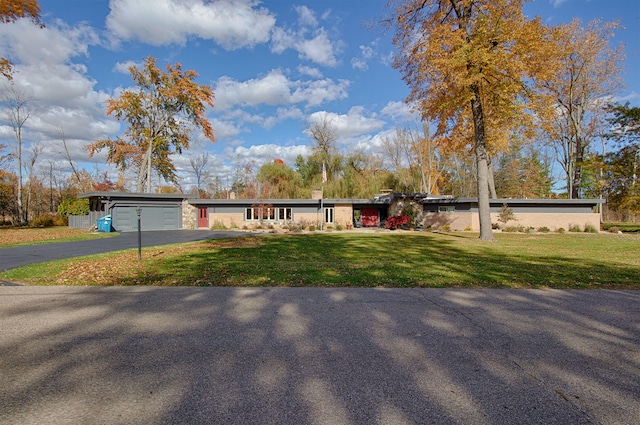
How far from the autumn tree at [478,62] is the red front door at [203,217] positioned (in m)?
20.5

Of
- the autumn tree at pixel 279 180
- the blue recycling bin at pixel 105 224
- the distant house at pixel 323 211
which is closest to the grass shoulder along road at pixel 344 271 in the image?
the blue recycling bin at pixel 105 224

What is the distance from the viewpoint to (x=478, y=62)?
1395 centimetres

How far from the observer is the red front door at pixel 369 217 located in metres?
29.7

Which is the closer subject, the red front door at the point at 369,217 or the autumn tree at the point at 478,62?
the autumn tree at the point at 478,62

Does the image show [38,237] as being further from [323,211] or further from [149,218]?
[323,211]

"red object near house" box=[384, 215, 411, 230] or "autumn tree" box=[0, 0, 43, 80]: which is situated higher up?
"autumn tree" box=[0, 0, 43, 80]

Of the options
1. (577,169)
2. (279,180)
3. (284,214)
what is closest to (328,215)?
(284,214)

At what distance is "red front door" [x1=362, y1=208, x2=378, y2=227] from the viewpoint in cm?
2972

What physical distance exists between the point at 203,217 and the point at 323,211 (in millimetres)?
11326

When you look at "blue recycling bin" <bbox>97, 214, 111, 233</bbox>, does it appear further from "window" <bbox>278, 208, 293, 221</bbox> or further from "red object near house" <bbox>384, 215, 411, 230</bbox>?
"red object near house" <bbox>384, 215, 411, 230</bbox>

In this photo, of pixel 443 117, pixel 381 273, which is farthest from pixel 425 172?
pixel 381 273

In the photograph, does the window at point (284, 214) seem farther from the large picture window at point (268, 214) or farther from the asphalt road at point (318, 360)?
the asphalt road at point (318, 360)

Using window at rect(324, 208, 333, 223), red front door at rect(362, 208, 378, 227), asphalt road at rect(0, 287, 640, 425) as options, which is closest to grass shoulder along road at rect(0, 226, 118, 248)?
asphalt road at rect(0, 287, 640, 425)

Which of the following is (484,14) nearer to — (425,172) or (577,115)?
(577,115)
